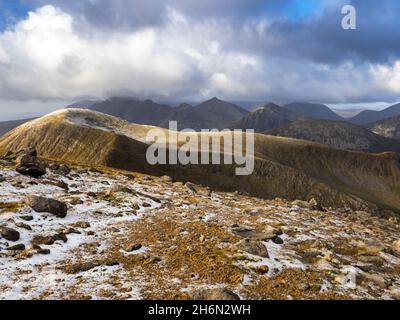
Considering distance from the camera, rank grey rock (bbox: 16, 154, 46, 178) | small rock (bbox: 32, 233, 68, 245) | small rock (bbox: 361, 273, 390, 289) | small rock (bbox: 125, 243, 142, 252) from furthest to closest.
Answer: grey rock (bbox: 16, 154, 46, 178), small rock (bbox: 125, 243, 142, 252), small rock (bbox: 32, 233, 68, 245), small rock (bbox: 361, 273, 390, 289)

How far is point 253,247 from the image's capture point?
875 inches

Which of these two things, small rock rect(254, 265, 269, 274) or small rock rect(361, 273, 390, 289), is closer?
small rock rect(254, 265, 269, 274)

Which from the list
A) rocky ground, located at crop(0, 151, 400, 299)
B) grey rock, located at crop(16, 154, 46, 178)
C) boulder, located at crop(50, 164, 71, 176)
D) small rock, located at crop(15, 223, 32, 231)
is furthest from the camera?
boulder, located at crop(50, 164, 71, 176)

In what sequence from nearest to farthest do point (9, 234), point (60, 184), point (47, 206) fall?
1. point (9, 234)
2. point (47, 206)
3. point (60, 184)

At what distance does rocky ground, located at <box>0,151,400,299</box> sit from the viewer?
17.0 meters

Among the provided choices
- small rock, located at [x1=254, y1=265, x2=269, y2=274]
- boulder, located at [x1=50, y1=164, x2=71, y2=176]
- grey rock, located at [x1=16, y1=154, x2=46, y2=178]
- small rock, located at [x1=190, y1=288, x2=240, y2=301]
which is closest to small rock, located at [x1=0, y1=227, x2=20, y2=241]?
small rock, located at [x1=190, y1=288, x2=240, y2=301]

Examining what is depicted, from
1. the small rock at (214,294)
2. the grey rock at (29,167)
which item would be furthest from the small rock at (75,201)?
the small rock at (214,294)

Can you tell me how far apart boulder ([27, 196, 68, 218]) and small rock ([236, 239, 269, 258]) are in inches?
498

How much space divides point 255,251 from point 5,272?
12780 mm

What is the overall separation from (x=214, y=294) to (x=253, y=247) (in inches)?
265

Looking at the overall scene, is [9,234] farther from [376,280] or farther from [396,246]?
[396,246]

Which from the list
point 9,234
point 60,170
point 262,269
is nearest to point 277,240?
point 262,269

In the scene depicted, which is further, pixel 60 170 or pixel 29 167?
pixel 60 170

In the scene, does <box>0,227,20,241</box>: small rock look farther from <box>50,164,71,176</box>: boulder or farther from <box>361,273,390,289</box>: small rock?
<box>50,164,71,176</box>: boulder
